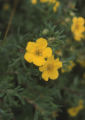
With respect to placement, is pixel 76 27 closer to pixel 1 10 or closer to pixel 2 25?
pixel 2 25

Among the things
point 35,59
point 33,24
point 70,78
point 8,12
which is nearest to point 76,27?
point 33,24

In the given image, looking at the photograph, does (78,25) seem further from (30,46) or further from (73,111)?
(73,111)

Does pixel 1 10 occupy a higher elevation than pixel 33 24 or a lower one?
higher

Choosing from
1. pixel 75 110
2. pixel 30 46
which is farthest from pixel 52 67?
pixel 75 110

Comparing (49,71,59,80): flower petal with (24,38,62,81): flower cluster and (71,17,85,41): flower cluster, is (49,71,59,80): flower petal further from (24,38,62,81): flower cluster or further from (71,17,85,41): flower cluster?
(71,17,85,41): flower cluster

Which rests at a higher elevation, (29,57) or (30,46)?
(30,46)

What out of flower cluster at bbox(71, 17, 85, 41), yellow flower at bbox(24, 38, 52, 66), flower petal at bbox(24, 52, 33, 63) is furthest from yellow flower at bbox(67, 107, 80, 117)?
flower petal at bbox(24, 52, 33, 63)

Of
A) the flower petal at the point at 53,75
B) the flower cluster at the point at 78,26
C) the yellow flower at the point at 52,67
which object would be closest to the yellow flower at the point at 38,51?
the yellow flower at the point at 52,67
